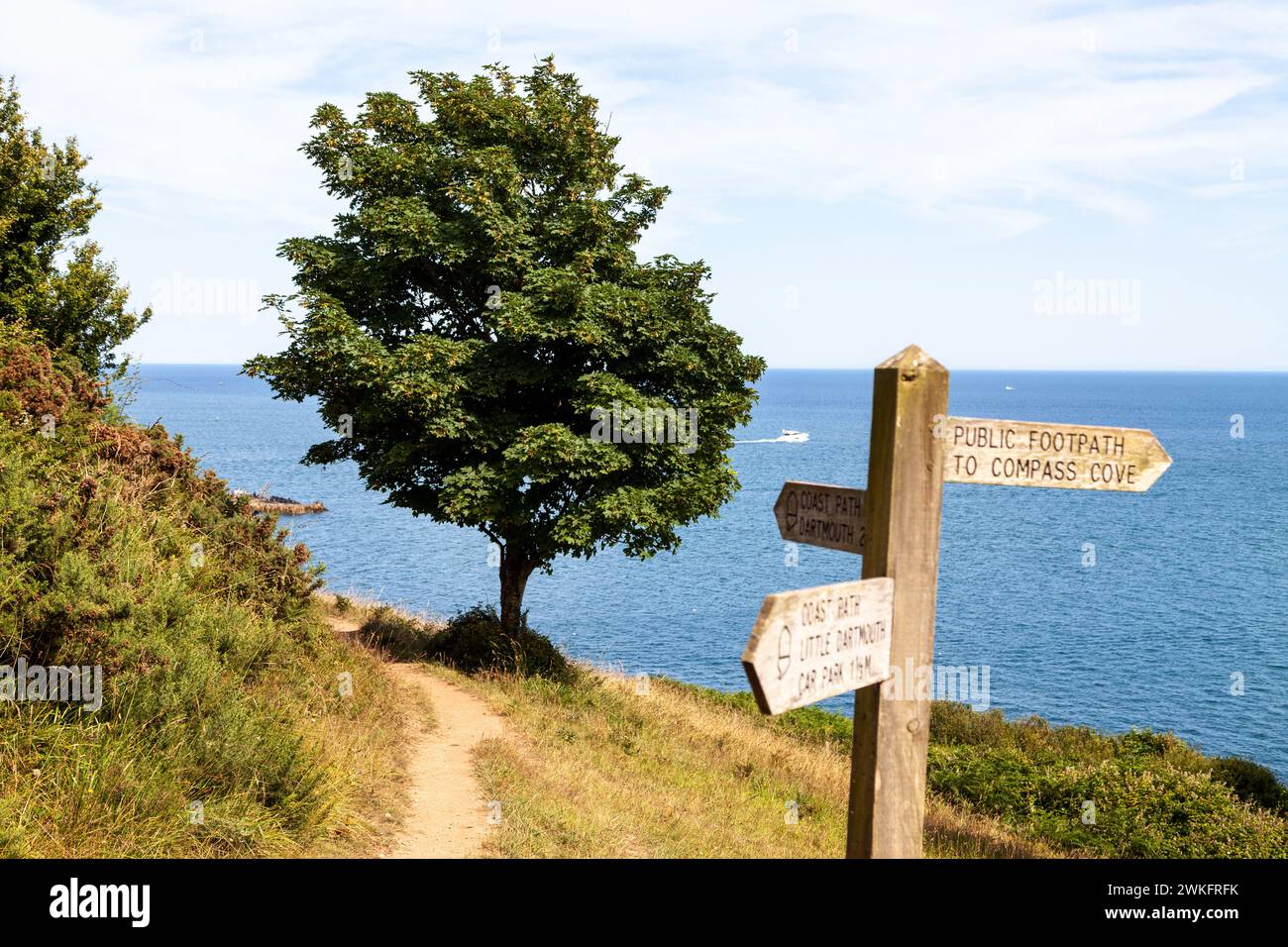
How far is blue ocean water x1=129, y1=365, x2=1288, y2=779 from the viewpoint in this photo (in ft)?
116

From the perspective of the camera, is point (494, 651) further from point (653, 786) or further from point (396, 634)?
point (653, 786)

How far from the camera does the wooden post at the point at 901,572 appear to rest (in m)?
4.46

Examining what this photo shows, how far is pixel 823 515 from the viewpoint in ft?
16.5

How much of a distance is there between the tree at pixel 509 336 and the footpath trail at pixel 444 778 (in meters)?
3.42

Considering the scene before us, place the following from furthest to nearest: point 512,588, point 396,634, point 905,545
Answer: point 396,634 → point 512,588 → point 905,545

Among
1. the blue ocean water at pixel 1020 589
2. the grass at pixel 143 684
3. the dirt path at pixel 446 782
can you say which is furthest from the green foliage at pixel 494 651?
the grass at pixel 143 684

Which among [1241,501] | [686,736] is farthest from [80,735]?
[1241,501]

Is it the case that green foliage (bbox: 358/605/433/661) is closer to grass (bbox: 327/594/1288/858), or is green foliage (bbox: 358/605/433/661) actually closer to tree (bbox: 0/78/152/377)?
grass (bbox: 327/594/1288/858)

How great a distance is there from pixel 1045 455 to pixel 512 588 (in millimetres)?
15472

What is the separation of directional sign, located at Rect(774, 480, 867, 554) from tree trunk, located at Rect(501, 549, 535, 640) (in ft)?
46.6

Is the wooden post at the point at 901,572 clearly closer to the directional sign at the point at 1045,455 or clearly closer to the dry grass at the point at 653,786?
the directional sign at the point at 1045,455

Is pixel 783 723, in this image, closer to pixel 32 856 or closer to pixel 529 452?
pixel 529 452

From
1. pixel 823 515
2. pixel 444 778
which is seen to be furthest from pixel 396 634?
pixel 823 515

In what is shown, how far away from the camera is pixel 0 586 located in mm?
6719
